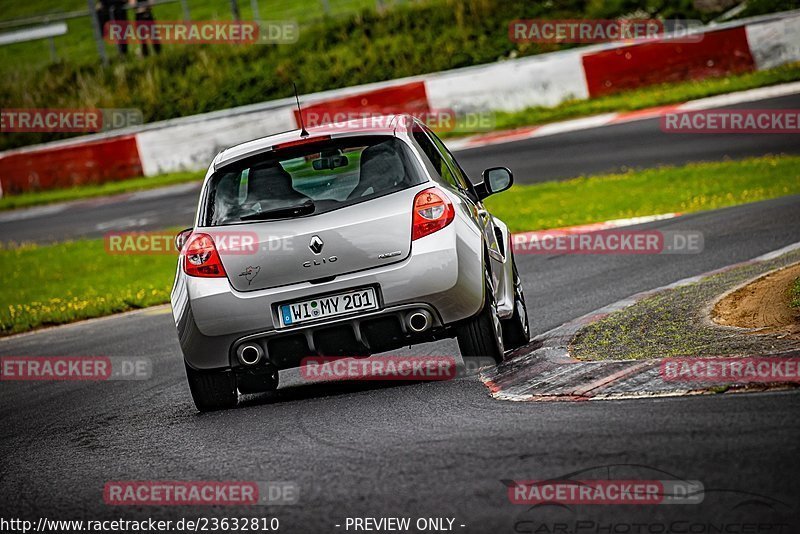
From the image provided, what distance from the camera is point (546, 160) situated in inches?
834

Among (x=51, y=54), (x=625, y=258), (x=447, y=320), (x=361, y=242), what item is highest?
(x=51, y=54)

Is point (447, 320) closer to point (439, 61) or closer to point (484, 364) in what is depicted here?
point (484, 364)

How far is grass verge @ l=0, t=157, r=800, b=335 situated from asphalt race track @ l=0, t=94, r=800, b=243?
28.2 inches

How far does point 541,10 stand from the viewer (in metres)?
30.4

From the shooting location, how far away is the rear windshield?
25.2ft

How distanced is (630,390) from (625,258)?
6652 mm

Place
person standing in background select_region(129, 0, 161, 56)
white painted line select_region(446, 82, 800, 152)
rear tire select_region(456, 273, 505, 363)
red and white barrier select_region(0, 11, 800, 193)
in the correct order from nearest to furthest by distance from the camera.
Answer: rear tire select_region(456, 273, 505, 363) → white painted line select_region(446, 82, 800, 152) → red and white barrier select_region(0, 11, 800, 193) → person standing in background select_region(129, 0, 161, 56)

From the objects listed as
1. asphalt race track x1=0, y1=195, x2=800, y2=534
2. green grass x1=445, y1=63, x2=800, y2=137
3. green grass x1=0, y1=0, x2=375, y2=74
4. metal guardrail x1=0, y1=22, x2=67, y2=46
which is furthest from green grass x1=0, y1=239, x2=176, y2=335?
green grass x1=0, y1=0, x2=375, y2=74

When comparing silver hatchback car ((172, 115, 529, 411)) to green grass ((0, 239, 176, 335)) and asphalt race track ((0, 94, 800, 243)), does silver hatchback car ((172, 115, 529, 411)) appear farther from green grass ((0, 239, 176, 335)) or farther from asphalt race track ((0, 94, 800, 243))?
asphalt race track ((0, 94, 800, 243))

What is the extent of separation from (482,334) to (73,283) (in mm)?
A: 10708

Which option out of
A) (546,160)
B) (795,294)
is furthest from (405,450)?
(546,160)

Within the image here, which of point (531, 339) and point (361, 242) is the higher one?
point (361, 242)

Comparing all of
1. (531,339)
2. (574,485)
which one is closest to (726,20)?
(531,339)

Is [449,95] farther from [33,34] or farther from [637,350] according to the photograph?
[637,350]
